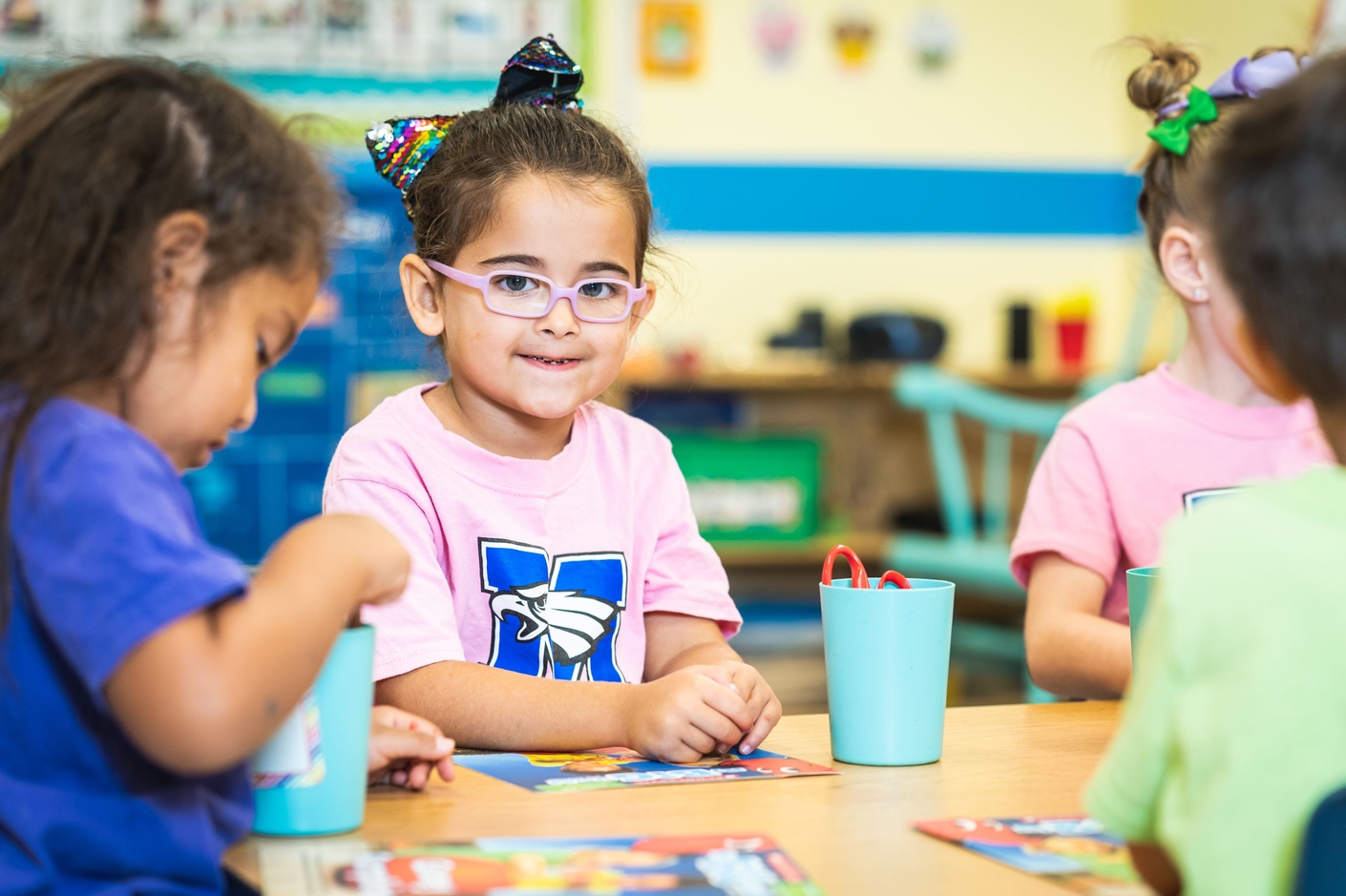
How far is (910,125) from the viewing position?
493cm

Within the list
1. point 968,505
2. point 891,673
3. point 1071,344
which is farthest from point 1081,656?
point 1071,344

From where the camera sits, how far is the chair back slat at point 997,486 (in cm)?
400

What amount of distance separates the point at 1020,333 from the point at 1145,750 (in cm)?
421

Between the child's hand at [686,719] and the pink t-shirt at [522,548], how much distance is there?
0.19 metres

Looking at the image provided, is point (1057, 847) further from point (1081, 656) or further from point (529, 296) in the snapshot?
point (529, 296)

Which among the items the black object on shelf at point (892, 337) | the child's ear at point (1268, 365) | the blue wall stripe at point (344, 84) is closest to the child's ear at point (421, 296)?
the child's ear at point (1268, 365)

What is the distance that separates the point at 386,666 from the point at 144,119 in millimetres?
482

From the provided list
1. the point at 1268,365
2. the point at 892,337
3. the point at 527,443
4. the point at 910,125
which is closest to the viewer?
the point at 1268,365

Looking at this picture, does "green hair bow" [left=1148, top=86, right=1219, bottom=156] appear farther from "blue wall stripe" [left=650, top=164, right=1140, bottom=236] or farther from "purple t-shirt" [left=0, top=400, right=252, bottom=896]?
"blue wall stripe" [left=650, top=164, right=1140, bottom=236]

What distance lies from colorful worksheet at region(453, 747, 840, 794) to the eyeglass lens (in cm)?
43

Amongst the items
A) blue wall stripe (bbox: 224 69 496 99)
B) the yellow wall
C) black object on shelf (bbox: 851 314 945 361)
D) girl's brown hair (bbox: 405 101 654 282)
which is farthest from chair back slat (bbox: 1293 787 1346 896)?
blue wall stripe (bbox: 224 69 496 99)

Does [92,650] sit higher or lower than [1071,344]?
higher

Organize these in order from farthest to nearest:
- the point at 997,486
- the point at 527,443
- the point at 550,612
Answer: the point at 997,486, the point at 527,443, the point at 550,612

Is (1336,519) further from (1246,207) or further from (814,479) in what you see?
(814,479)
